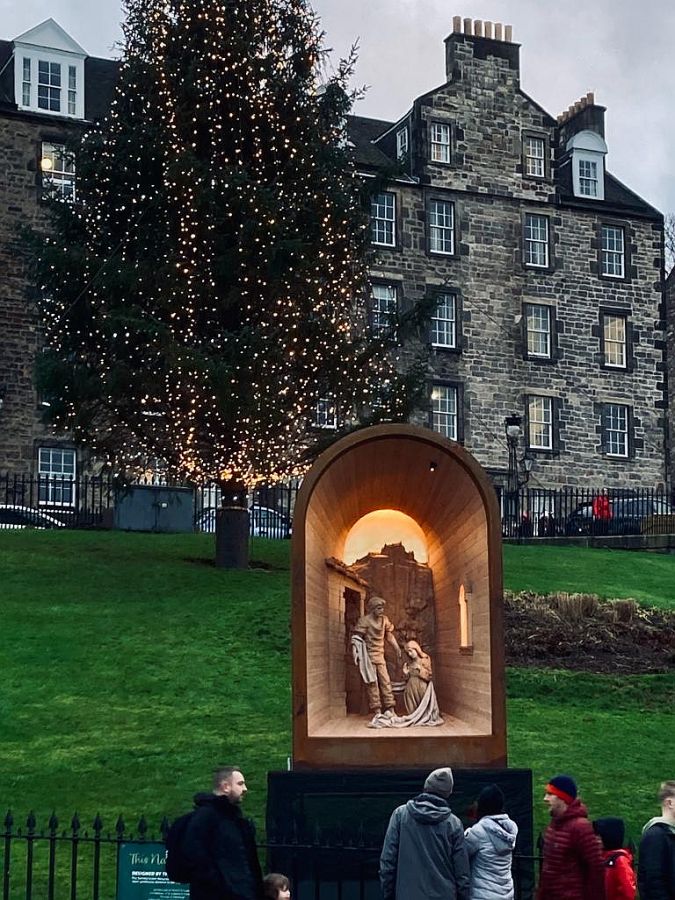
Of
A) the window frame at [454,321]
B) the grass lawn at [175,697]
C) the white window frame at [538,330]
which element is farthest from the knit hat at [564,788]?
the white window frame at [538,330]

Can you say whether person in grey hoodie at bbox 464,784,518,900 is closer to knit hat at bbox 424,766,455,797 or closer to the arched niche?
knit hat at bbox 424,766,455,797

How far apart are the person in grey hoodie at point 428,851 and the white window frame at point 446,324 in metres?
37.2

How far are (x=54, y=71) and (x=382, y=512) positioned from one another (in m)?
31.0

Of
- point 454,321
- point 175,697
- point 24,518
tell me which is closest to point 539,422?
point 454,321

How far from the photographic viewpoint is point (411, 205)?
46750mm

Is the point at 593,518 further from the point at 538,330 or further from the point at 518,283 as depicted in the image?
the point at 518,283

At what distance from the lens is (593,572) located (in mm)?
27000

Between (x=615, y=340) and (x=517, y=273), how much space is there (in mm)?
4385

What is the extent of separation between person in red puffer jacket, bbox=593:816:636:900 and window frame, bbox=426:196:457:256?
125ft

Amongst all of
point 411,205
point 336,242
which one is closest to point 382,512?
point 336,242

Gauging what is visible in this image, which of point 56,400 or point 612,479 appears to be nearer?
point 56,400

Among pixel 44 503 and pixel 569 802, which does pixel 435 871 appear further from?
pixel 44 503

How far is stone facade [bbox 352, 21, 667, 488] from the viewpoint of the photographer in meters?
46.6

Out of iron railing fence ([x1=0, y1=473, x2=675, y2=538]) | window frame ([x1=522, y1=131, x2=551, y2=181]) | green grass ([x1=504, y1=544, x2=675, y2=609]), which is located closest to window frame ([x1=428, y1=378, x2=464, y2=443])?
iron railing fence ([x1=0, y1=473, x2=675, y2=538])
